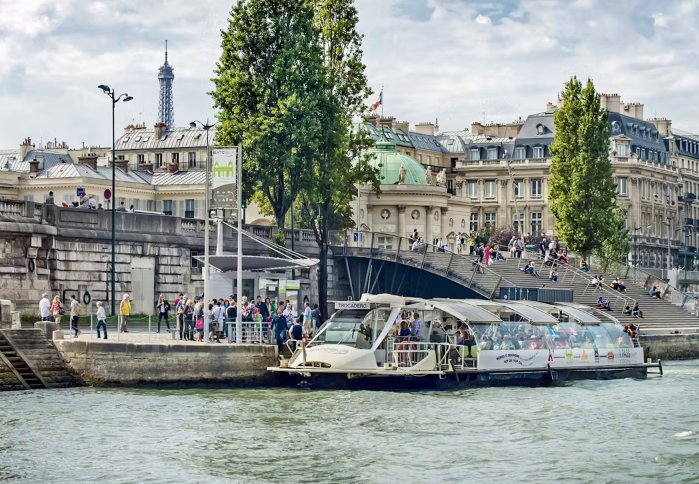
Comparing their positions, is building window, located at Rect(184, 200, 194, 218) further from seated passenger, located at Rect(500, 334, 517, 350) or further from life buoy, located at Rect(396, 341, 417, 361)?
life buoy, located at Rect(396, 341, 417, 361)

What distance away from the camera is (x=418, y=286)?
75562mm

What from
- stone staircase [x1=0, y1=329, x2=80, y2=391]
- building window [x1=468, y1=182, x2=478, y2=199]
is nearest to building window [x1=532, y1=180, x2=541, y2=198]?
building window [x1=468, y1=182, x2=478, y2=199]

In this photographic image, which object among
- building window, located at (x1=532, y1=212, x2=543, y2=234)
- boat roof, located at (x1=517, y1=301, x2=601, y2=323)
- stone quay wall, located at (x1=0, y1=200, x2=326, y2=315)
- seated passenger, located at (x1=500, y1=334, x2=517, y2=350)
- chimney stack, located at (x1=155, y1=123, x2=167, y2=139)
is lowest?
seated passenger, located at (x1=500, y1=334, x2=517, y2=350)

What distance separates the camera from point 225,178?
50.4 meters

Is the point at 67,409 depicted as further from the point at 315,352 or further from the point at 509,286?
the point at 509,286

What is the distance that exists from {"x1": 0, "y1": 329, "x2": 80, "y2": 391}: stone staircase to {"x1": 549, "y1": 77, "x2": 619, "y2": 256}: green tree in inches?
1985

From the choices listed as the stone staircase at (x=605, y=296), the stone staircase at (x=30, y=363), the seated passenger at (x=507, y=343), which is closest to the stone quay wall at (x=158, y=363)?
the stone staircase at (x=30, y=363)

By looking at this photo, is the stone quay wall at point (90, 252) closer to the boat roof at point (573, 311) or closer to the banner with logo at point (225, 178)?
the banner with logo at point (225, 178)

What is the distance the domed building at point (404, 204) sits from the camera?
11800 cm

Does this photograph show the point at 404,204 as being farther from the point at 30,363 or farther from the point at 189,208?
the point at 30,363

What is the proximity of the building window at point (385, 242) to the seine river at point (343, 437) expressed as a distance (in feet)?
103

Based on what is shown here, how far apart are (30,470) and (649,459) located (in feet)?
45.4

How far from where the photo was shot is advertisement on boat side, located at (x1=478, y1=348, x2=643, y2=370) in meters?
48.9

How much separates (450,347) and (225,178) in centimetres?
1007
